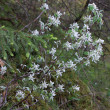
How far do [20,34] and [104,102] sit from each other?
8.67 ft

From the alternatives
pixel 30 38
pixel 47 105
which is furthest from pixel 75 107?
pixel 30 38

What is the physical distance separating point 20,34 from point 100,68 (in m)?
3.59

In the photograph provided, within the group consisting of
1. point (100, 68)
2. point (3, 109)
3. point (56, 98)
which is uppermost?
point (100, 68)

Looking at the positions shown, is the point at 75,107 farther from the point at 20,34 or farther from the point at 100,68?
the point at 100,68

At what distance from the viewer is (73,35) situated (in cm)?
219

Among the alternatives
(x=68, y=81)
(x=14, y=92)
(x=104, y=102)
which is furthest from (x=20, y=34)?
(x=104, y=102)

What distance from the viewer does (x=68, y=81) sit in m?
3.27

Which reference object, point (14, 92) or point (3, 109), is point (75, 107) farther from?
point (3, 109)

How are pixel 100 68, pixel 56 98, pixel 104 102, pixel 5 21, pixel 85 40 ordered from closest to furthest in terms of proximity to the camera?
pixel 85 40, pixel 56 98, pixel 104 102, pixel 5 21, pixel 100 68

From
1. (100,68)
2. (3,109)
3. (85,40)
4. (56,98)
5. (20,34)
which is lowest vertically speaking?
(3,109)

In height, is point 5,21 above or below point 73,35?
above

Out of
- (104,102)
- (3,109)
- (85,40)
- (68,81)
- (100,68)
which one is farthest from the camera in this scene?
(100,68)

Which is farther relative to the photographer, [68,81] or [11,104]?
[68,81]

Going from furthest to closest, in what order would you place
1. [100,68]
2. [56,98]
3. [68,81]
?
[100,68]
[68,81]
[56,98]
